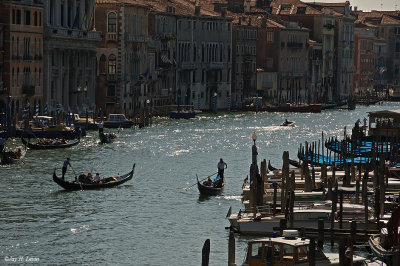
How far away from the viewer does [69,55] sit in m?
61.7

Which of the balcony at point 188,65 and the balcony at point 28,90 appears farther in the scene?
the balcony at point 188,65

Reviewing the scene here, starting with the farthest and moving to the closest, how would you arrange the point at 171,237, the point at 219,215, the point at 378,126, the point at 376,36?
the point at 376,36
the point at 378,126
the point at 219,215
the point at 171,237

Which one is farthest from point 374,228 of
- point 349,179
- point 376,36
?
point 376,36

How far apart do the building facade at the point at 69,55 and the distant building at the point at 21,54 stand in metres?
0.85

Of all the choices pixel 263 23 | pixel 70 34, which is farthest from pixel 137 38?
pixel 263 23

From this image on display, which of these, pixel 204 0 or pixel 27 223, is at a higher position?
pixel 204 0

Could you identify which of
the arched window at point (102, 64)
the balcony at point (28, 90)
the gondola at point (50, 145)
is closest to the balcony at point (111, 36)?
the arched window at point (102, 64)

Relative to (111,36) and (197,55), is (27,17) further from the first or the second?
(197,55)

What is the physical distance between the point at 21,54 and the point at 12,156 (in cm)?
1620

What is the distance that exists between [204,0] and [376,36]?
3781cm

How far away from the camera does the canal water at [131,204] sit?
26.1 metres

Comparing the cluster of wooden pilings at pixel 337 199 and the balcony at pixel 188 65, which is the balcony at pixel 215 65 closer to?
the balcony at pixel 188 65

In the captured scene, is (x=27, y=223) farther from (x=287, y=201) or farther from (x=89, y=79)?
(x=89, y=79)

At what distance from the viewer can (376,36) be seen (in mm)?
124125
